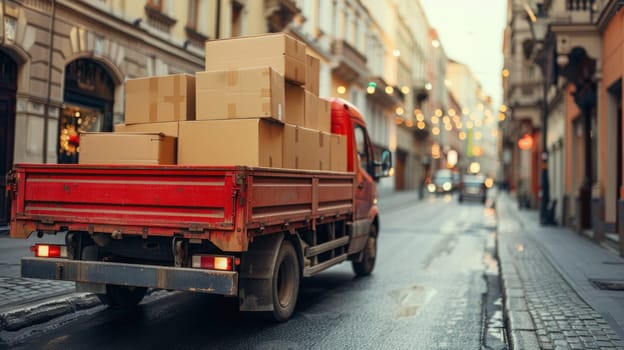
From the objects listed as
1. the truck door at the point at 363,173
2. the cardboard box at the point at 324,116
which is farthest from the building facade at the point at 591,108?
the cardboard box at the point at 324,116

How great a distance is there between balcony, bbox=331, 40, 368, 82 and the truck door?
2207cm

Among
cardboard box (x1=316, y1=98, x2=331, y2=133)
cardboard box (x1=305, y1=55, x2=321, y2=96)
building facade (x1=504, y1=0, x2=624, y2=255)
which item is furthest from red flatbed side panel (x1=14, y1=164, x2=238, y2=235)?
building facade (x1=504, y1=0, x2=624, y2=255)

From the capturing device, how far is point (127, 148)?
20.1 feet

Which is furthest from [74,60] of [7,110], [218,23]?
[218,23]

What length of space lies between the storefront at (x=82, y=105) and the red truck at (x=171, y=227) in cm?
687

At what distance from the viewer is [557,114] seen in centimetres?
2361

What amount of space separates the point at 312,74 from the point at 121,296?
11.1 ft

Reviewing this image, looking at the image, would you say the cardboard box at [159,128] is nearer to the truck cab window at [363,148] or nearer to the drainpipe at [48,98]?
the truck cab window at [363,148]

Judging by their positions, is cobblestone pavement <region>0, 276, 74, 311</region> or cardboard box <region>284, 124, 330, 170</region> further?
cardboard box <region>284, 124, 330, 170</region>

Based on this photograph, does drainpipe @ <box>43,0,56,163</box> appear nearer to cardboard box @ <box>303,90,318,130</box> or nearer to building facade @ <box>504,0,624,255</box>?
cardboard box @ <box>303,90,318,130</box>

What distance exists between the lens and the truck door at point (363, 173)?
8954 mm

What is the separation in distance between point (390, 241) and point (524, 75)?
21536 mm

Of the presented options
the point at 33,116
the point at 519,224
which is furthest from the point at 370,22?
the point at 33,116

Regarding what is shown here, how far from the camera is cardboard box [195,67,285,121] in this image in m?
6.11
